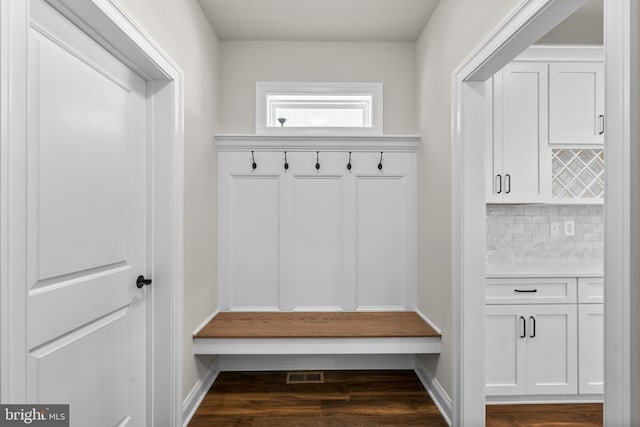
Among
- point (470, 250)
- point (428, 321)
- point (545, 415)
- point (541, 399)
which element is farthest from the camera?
point (428, 321)

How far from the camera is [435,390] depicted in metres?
2.36

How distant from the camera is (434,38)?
245 cm

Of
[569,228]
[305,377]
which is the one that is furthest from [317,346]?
[569,228]

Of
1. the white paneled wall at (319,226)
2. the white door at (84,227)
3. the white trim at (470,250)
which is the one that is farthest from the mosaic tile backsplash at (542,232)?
the white door at (84,227)

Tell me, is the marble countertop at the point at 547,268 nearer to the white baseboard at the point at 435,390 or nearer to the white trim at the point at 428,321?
the white trim at the point at 428,321

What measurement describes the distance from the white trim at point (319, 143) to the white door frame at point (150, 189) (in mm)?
837

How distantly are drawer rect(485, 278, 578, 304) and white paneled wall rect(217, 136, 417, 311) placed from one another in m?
0.68

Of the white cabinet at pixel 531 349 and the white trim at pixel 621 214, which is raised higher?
the white trim at pixel 621 214

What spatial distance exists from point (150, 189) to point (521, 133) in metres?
2.27

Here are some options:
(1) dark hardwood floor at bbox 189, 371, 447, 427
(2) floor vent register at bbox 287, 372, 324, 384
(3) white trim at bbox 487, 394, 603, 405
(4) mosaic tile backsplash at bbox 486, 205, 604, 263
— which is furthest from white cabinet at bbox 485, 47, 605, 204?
(2) floor vent register at bbox 287, 372, 324, 384

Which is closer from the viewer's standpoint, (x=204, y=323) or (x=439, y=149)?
(x=439, y=149)

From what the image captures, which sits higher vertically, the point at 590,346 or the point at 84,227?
the point at 84,227

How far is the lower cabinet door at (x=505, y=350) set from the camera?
227cm

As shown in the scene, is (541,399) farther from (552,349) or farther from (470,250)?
(470,250)
